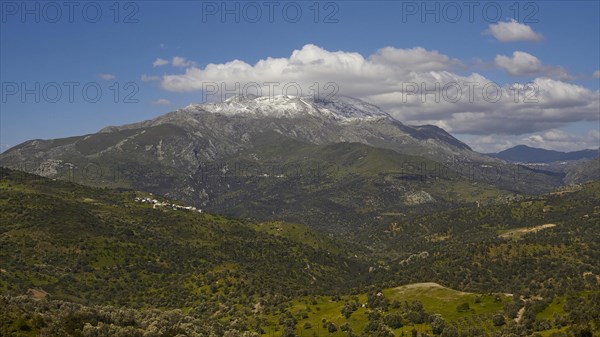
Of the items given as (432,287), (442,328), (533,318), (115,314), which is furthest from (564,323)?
(115,314)

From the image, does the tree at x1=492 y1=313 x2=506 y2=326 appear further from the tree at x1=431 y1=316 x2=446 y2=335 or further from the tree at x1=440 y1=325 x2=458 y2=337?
the tree at x1=440 y1=325 x2=458 y2=337

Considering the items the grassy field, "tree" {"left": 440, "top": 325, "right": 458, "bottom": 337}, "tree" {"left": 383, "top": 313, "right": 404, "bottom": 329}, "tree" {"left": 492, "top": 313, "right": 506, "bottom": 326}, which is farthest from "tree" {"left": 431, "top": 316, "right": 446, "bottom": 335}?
"tree" {"left": 492, "top": 313, "right": 506, "bottom": 326}

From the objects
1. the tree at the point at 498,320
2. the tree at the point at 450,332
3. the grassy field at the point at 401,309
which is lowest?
the grassy field at the point at 401,309

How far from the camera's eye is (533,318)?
128000 millimetres

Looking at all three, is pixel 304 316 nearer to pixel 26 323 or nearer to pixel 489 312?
pixel 489 312

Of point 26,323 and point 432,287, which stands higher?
point 26,323

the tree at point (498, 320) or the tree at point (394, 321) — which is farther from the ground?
the tree at point (498, 320)

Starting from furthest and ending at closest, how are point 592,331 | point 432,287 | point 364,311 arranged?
point 432,287 < point 364,311 < point 592,331

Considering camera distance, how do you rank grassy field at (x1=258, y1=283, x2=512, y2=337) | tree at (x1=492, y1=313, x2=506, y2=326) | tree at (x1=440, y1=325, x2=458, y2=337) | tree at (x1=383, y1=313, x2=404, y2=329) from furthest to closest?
grassy field at (x1=258, y1=283, x2=512, y2=337), tree at (x1=383, y1=313, x2=404, y2=329), tree at (x1=492, y1=313, x2=506, y2=326), tree at (x1=440, y1=325, x2=458, y2=337)

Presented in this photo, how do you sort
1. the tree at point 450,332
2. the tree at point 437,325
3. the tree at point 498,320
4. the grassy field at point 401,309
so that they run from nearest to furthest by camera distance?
the tree at point 450,332 → the tree at point 437,325 → the tree at point 498,320 → the grassy field at point 401,309

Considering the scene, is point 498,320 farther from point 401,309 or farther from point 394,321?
point 401,309

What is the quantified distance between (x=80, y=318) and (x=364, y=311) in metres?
86.0

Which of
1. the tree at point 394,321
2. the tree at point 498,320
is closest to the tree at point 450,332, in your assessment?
the tree at point 498,320

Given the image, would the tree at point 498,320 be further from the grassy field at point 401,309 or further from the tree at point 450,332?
the tree at point 450,332
